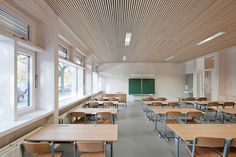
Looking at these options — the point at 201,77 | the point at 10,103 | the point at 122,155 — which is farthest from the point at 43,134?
the point at 201,77

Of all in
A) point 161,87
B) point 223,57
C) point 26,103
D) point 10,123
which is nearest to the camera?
point 10,123

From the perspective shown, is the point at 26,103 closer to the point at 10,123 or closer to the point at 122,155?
the point at 10,123

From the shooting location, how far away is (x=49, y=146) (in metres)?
2.50

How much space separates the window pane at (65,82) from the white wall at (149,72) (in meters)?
6.61

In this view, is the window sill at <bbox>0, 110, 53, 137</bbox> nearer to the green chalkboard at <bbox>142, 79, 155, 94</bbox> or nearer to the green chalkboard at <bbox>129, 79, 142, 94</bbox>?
the green chalkboard at <bbox>129, 79, 142, 94</bbox>

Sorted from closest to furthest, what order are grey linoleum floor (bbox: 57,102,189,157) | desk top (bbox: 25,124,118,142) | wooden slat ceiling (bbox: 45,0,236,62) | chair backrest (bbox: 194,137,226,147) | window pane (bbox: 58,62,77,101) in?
Answer: chair backrest (bbox: 194,137,226,147) → desk top (bbox: 25,124,118,142) → wooden slat ceiling (bbox: 45,0,236,62) → grey linoleum floor (bbox: 57,102,189,157) → window pane (bbox: 58,62,77,101)

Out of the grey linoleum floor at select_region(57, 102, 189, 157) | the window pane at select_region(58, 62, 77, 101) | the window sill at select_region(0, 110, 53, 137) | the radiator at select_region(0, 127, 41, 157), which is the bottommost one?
the grey linoleum floor at select_region(57, 102, 189, 157)

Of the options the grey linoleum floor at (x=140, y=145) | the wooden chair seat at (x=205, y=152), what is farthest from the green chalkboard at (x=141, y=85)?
the wooden chair seat at (x=205, y=152)

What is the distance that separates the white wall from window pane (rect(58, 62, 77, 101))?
6605 mm

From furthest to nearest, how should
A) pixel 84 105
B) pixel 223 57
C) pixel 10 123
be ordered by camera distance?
pixel 223 57
pixel 84 105
pixel 10 123

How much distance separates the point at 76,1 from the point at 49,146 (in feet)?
8.48

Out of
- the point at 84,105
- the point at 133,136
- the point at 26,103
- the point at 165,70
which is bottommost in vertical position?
the point at 133,136

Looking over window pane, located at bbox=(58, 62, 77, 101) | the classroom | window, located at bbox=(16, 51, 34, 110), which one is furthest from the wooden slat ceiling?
window pane, located at bbox=(58, 62, 77, 101)

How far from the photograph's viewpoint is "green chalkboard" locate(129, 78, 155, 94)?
14922 mm
